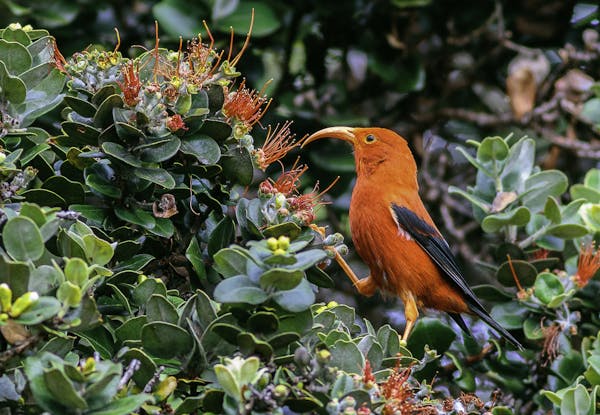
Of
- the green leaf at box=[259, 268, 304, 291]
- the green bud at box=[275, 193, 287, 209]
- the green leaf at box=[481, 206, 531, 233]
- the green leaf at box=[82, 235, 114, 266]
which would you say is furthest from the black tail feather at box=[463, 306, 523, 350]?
the green leaf at box=[82, 235, 114, 266]

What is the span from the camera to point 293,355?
2029 mm

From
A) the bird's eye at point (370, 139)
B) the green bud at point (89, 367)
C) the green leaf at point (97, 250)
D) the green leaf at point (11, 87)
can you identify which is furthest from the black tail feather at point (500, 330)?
the green bud at point (89, 367)

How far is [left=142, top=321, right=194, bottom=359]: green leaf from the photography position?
1.98m

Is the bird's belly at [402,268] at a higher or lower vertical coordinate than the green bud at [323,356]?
lower

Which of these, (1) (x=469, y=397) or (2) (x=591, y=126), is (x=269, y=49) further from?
(1) (x=469, y=397)

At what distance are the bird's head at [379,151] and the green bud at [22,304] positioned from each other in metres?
2.74

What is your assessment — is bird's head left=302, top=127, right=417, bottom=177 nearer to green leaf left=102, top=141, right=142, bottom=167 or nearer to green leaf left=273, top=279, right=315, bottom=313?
green leaf left=102, top=141, right=142, bottom=167

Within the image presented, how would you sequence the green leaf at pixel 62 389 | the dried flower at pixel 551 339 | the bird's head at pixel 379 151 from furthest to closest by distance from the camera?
the bird's head at pixel 379 151 → the dried flower at pixel 551 339 → the green leaf at pixel 62 389

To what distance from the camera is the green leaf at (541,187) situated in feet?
12.7

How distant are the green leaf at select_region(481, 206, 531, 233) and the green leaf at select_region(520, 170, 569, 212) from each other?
12 centimetres

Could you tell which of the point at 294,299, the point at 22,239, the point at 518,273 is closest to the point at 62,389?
the point at 22,239

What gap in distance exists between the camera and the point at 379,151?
4.42 meters

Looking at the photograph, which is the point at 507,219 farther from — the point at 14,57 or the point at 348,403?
the point at 14,57

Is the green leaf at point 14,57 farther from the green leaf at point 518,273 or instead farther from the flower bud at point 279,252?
the green leaf at point 518,273
